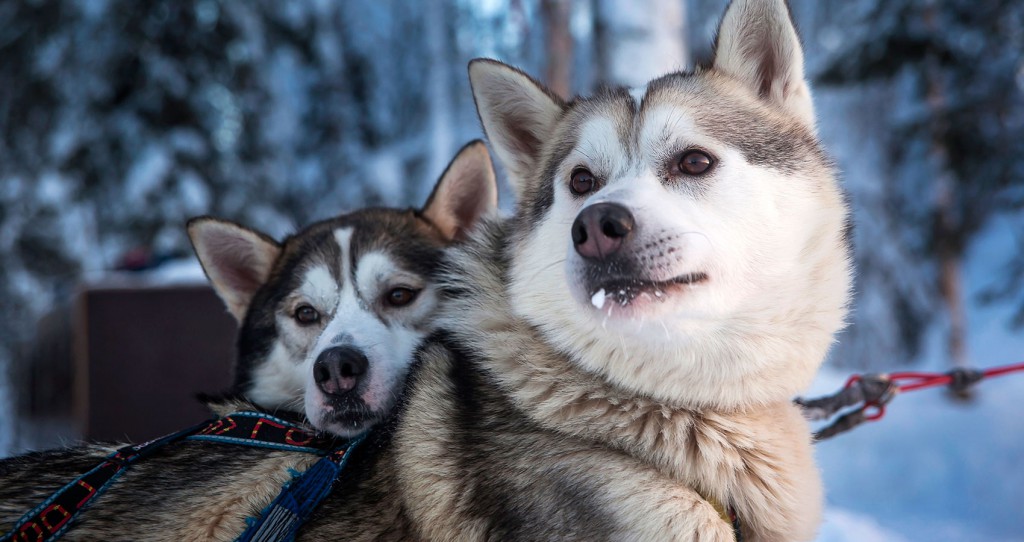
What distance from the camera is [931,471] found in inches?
220

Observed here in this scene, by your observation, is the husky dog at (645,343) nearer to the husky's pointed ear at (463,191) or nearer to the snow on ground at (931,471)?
the husky's pointed ear at (463,191)

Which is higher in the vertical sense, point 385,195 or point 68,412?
point 385,195

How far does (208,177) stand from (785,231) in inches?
465

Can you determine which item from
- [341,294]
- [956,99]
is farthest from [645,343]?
[956,99]

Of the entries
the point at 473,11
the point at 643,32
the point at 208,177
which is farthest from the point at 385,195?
the point at 643,32

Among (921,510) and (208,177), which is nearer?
(921,510)

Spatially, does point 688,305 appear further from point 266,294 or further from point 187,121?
point 187,121

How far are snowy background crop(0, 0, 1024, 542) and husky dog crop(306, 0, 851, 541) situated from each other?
1847 millimetres

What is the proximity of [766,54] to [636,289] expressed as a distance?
1152mm

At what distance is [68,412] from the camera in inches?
279

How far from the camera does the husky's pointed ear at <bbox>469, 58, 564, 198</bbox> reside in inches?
100.0

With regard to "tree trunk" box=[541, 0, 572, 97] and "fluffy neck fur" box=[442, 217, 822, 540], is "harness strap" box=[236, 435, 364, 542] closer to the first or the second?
"fluffy neck fur" box=[442, 217, 822, 540]

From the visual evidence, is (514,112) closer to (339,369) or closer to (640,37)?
(339,369)

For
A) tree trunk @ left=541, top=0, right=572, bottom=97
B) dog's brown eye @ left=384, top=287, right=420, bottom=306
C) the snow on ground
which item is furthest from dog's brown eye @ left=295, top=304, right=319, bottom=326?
tree trunk @ left=541, top=0, right=572, bottom=97
